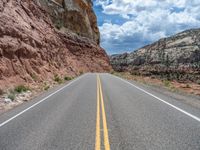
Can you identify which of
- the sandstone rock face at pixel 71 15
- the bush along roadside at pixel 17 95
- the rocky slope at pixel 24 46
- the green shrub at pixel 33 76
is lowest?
the bush along roadside at pixel 17 95

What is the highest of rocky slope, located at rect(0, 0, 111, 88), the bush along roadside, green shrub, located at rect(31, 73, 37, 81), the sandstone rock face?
the sandstone rock face

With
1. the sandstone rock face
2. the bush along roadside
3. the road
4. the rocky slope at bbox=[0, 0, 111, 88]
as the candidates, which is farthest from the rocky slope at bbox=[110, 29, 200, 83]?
the road

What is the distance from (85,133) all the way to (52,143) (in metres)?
1.15

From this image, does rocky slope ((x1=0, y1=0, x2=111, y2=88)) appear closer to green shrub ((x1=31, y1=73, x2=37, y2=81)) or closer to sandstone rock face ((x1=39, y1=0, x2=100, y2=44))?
green shrub ((x1=31, y1=73, x2=37, y2=81))

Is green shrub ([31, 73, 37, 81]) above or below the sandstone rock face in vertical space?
below

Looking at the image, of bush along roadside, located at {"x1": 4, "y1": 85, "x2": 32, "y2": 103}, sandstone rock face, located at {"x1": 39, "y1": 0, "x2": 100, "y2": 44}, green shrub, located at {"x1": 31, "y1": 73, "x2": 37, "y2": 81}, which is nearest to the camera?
bush along roadside, located at {"x1": 4, "y1": 85, "x2": 32, "y2": 103}

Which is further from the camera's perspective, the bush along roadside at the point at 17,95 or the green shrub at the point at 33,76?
the green shrub at the point at 33,76

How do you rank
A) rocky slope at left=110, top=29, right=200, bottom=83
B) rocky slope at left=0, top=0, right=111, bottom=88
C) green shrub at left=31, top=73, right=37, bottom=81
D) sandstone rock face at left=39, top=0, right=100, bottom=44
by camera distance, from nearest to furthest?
rocky slope at left=0, top=0, right=111, bottom=88 → green shrub at left=31, top=73, right=37, bottom=81 → sandstone rock face at left=39, top=0, right=100, bottom=44 → rocky slope at left=110, top=29, right=200, bottom=83

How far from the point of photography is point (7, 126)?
8523mm

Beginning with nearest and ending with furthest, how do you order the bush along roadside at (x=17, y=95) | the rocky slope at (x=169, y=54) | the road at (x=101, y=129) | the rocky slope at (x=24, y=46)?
the road at (x=101, y=129)
the bush along roadside at (x=17, y=95)
the rocky slope at (x=24, y=46)
the rocky slope at (x=169, y=54)

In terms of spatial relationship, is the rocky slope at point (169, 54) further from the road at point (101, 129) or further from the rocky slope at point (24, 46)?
the road at point (101, 129)

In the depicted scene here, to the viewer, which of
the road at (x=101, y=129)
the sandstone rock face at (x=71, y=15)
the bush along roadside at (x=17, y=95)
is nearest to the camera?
the road at (x=101, y=129)

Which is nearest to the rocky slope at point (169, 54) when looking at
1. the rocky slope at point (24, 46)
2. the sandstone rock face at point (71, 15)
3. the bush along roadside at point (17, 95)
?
the sandstone rock face at point (71, 15)

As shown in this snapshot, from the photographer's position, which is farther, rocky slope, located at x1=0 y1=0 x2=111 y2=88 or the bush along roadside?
rocky slope, located at x1=0 y1=0 x2=111 y2=88
